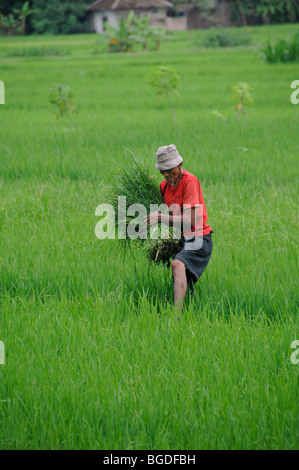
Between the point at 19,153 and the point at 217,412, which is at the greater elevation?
the point at 19,153

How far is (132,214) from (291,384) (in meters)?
1.25

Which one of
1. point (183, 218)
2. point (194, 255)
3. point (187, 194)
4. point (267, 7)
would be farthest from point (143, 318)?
point (267, 7)

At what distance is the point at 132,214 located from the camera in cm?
303

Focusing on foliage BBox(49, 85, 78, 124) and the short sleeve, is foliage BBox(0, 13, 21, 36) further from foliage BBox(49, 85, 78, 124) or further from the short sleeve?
the short sleeve

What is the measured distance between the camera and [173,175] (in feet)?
9.62

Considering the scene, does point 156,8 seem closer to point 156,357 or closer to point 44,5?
point 44,5

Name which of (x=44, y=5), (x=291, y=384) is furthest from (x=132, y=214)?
(x=44, y=5)

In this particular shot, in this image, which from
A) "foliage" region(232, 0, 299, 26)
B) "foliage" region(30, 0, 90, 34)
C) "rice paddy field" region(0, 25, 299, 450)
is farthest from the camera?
"foliage" region(232, 0, 299, 26)

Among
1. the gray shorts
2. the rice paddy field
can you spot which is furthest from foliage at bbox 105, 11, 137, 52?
the gray shorts

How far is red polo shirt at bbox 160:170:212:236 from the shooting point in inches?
116

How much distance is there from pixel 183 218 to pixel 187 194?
0.42ft

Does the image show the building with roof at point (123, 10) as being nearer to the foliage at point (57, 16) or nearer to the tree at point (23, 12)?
the foliage at point (57, 16)

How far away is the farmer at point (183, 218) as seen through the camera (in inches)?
112

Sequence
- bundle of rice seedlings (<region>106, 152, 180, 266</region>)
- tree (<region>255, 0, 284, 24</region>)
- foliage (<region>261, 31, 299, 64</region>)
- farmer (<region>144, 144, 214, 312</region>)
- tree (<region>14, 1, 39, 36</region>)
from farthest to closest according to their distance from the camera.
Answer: tree (<region>255, 0, 284, 24</region>) < tree (<region>14, 1, 39, 36</region>) < foliage (<region>261, 31, 299, 64</region>) < bundle of rice seedlings (<region>106, 152, 180, 266</region>) < farmer (<region>144, 144, 214, 312</region>)
